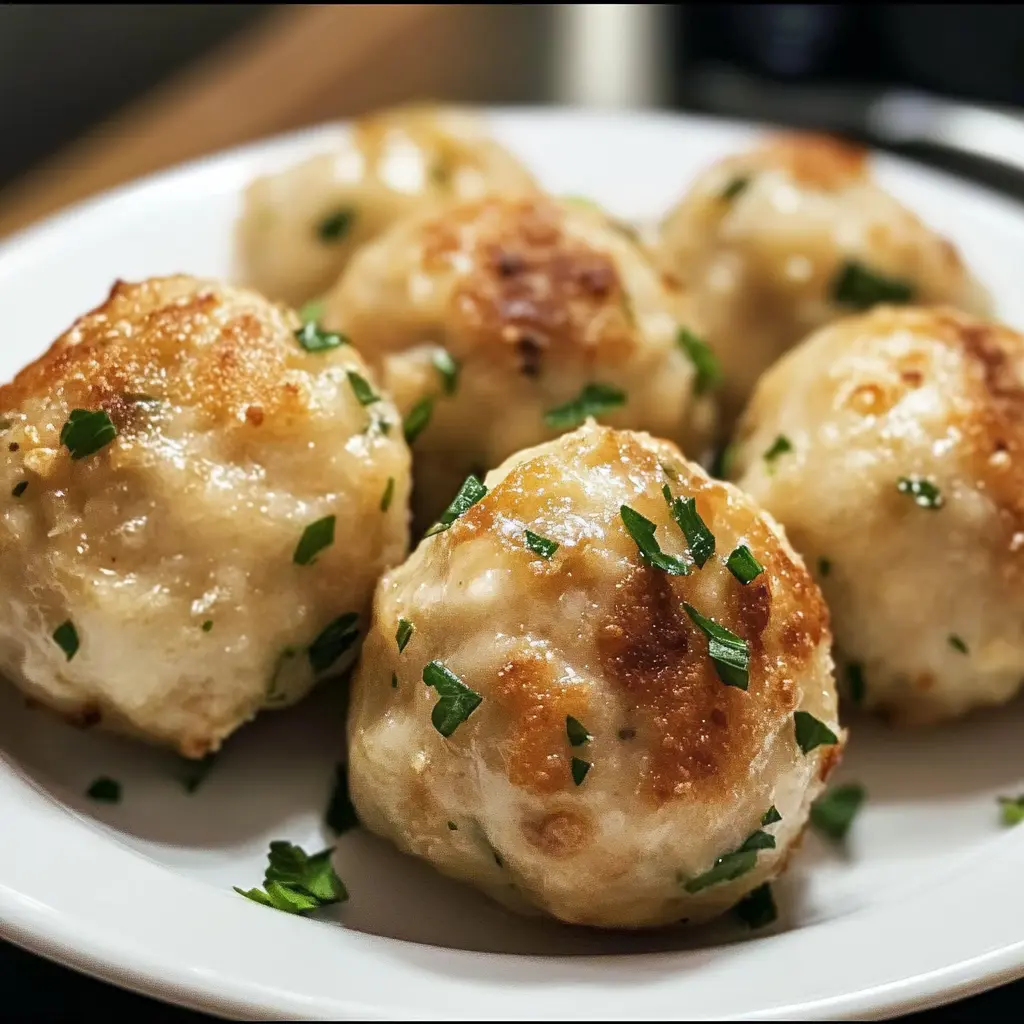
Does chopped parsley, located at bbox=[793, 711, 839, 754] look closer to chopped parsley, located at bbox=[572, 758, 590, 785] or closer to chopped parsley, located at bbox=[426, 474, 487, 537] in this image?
chopped parsley, located at bbox=[572, 758, 590, 785]

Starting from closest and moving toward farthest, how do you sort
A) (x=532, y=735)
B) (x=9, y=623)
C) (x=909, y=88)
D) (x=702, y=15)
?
(x=532, y=735), (x=9, y=623), (x=909, y=88), (x=702, y=15)

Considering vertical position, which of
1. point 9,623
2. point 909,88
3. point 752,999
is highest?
point 9,623

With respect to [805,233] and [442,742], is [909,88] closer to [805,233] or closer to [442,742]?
[805,233]

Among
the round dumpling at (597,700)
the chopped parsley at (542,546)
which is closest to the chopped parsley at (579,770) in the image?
the round dumpling at (597,700)

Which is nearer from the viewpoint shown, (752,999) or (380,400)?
(752,999)

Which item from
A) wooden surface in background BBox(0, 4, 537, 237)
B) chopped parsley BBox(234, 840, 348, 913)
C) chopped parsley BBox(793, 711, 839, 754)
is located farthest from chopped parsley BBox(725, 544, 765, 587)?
wooden surface in background BBox(0, 4, 537, 237)

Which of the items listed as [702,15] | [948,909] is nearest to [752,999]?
[948,909]

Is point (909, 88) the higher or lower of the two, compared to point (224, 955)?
lower
